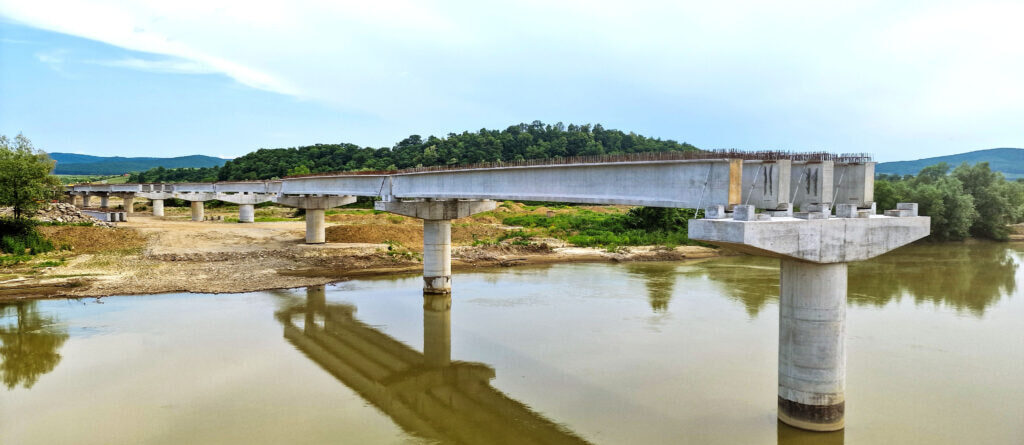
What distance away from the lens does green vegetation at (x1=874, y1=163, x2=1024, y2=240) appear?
6212 cm

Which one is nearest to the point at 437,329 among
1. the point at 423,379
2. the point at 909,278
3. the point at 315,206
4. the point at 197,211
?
the point at 423,379

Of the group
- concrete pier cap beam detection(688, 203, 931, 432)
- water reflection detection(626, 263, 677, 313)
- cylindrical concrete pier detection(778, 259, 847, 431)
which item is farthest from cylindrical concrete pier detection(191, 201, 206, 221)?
cylindrical concrete pier detection(778, 259, 847, 431)

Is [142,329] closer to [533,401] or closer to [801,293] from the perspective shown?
[533,401]

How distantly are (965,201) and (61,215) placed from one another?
266 feet

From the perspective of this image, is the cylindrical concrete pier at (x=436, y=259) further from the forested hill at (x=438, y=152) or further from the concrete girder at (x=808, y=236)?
the forested hill at (x=438, y=152)

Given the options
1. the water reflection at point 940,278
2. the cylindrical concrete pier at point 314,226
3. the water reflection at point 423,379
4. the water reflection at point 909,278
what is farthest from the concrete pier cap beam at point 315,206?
the water reflection at point 940,278

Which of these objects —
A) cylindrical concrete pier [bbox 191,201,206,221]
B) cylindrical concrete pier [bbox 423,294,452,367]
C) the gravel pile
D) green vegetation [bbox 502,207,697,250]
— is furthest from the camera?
cylindrical concrete pier [bbox 191,201,206,221]

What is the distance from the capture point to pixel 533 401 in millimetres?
16516

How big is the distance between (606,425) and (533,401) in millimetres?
2421

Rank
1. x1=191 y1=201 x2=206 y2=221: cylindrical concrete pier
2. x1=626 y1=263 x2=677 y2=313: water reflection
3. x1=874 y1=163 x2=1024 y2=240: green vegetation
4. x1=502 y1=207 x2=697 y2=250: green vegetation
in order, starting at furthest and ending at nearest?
x1=191 y1=201 x2=206 y2=221: cylindrical concrete pier < x1=874 y1=163 x2=1024 y2=240: green vegetation < x1=502 y1=207 x2=697 y2=250: green vegetation < x1=626 y1=263 x2=677 y2=313: water reflection

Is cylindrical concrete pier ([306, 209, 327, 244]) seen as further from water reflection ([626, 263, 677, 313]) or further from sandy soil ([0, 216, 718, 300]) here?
A: water reflection ([626, 263, 677, 313])

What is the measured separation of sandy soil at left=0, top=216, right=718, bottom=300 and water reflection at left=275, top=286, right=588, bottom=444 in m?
9.46

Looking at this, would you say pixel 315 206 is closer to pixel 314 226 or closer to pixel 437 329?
pixel 314 226

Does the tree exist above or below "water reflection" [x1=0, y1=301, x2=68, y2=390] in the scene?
above
